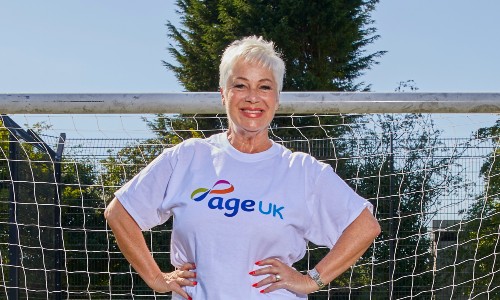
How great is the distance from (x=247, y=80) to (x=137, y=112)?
1206 millimetres

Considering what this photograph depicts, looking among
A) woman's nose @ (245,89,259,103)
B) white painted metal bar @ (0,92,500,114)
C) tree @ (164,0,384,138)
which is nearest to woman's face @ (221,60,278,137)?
woman's nose @ (245,89,259,103)

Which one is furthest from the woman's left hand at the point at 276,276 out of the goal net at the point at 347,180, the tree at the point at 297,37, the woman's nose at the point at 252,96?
the tree at the point at 297,37

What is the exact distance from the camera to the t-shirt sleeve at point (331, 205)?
2.21 m

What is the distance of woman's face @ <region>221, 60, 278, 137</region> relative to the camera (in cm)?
221

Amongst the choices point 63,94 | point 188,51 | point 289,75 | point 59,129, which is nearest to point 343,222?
point 63,94

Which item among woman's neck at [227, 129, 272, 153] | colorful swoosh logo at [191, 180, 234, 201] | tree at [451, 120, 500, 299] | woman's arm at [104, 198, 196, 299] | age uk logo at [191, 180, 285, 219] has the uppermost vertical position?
woman's neck at [227, 129, 272, 153]

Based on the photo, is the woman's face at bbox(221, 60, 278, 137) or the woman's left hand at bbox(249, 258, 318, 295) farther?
the woman's face at bbox(221, 60, 278, 137)

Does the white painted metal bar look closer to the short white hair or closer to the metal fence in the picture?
the short white hair

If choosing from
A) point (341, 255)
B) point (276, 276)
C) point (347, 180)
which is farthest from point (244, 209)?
point (347, 180)

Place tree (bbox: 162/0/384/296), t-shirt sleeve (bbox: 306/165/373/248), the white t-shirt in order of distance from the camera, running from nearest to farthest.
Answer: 1. the white t-shirt
2. t-shirt sleeve (bbox: 306/165/373/248)
3. tree (bbox: 162/0/384/296)

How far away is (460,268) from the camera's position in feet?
22.5

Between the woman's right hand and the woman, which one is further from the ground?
the woman

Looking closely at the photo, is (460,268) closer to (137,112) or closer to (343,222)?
(137,112)

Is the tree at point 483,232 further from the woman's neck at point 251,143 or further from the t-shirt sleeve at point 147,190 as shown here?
the t-shirt sleeve at point 147,190
